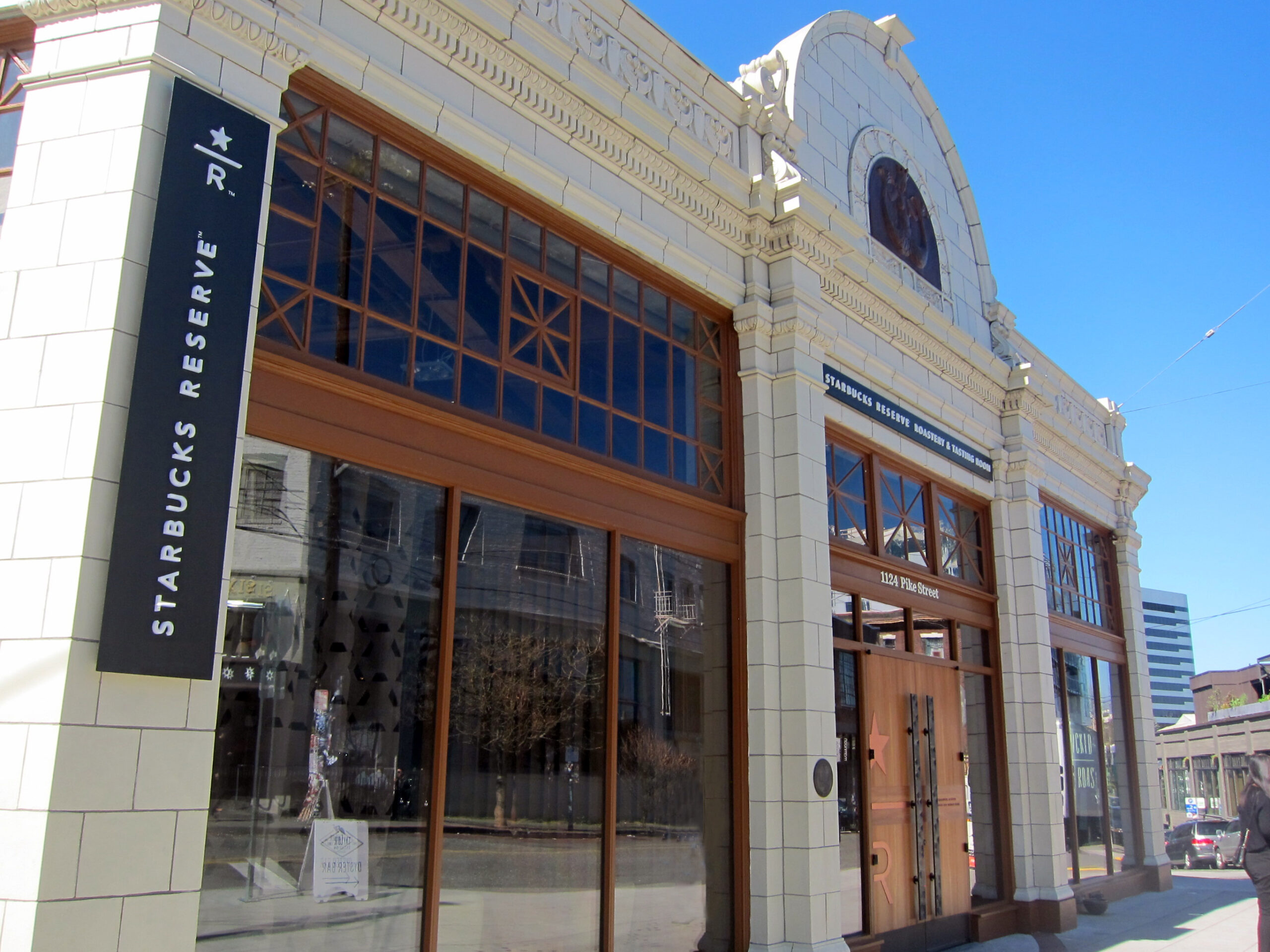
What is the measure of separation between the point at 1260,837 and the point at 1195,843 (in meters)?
23.6

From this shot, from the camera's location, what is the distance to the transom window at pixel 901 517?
1074cm

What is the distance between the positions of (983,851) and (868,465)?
17.1 ft

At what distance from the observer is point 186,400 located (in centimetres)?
503

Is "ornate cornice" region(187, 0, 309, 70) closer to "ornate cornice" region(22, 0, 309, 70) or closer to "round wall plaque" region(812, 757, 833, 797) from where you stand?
"ornate cornice" region(22, 0, 309, 70)

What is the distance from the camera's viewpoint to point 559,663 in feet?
24.1

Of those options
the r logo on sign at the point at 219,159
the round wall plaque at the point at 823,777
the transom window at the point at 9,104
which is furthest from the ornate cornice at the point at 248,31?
the round wall plaque at the point at 823,777

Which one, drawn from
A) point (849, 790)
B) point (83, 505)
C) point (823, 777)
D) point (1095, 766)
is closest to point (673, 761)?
point (823, 777)

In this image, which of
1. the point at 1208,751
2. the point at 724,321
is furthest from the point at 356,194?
the point at 1208,751

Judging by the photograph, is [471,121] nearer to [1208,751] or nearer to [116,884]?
[116,884]

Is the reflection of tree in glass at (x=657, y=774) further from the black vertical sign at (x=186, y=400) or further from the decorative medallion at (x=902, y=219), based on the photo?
the decorative medallion at (x=902, y=219)

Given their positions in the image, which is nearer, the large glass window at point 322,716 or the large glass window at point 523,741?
the large glass window at point 322,716

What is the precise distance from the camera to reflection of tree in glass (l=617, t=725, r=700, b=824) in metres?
7.77

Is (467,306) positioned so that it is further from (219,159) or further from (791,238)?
(791,238)

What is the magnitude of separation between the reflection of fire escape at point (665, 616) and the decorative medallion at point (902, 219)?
18.3 ft
